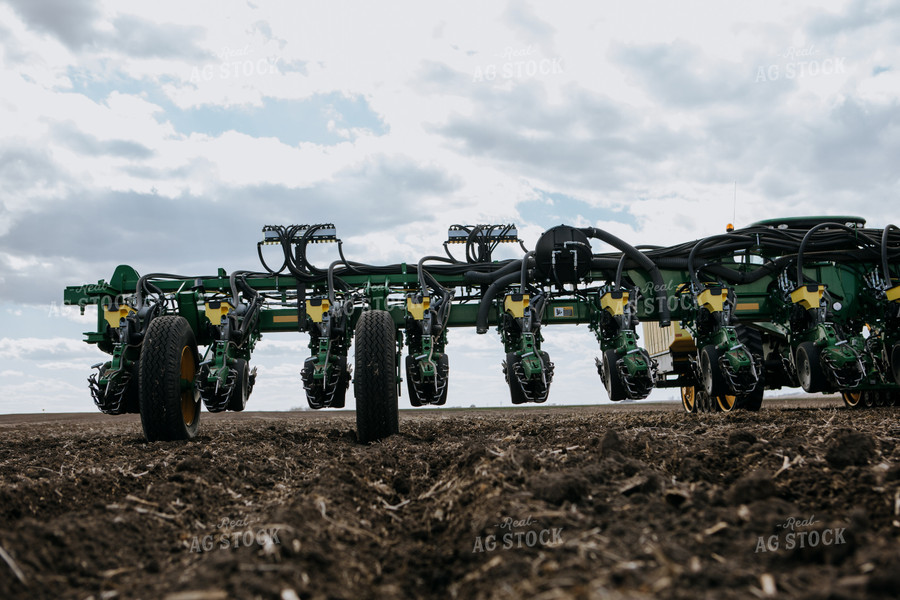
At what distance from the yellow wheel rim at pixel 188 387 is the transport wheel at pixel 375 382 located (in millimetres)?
2033

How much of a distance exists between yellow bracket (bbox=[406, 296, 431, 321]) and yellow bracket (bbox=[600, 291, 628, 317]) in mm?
1829

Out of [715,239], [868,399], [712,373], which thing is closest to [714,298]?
[712,373]

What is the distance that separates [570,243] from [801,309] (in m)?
2.59

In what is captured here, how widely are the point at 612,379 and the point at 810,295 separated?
2420mm

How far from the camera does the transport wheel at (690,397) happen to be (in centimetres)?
1214

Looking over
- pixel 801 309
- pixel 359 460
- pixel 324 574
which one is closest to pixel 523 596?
pixel 324 574

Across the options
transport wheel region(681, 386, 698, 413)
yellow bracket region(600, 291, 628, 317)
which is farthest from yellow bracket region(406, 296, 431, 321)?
transport wheel region(681, 386, 698, 413)

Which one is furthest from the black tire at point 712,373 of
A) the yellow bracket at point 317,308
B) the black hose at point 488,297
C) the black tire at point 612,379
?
the yellow bracket at point 317,308

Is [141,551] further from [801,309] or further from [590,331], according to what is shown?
[801,309]

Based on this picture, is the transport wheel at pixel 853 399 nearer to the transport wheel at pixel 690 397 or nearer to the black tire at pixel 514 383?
the transport wheel at pixel 690 397

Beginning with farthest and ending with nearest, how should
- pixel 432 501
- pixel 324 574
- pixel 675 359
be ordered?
pixel 675 359
pixel 432 501
pixel 324 574

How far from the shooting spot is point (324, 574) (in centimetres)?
256

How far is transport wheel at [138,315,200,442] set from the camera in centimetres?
653

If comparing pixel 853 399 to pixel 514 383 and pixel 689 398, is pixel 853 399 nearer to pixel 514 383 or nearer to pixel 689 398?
pixel 689 398
